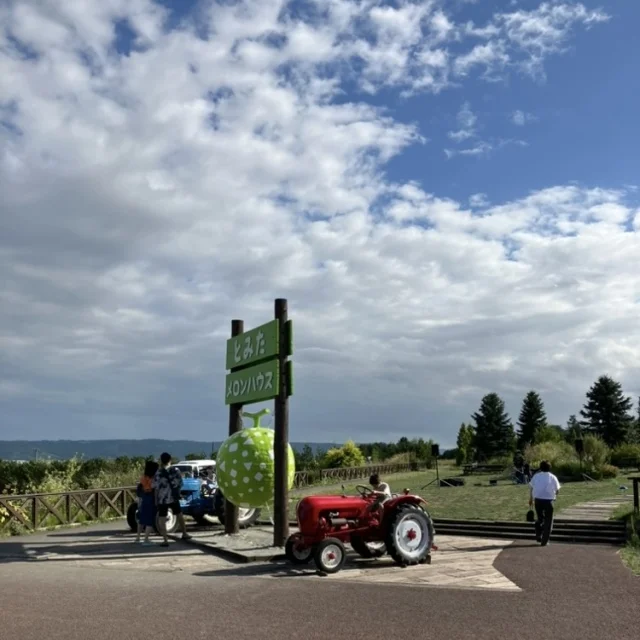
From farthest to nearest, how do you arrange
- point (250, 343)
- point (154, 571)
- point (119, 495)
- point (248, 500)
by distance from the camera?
point (119, 495) → point (250, 343) → point (248, 500) → point (154, 571)

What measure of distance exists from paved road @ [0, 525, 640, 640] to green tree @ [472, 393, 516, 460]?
62.4 metres

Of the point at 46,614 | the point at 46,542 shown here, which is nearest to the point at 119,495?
the point at 46,542

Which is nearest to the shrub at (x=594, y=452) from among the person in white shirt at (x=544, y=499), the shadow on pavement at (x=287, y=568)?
the person in white shirt at (x=544, y=499)

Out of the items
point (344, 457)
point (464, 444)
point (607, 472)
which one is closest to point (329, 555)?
point (607, 472)

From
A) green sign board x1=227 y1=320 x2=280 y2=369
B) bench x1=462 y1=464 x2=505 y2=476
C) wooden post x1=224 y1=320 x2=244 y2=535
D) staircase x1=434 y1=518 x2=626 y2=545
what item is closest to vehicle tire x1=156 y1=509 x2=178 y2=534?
wooden post x1=224 y1=320 x2=244 y2=535

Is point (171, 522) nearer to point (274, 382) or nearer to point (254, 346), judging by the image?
point (254, 346)

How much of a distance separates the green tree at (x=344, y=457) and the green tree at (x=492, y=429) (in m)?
27.1

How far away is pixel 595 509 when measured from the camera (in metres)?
18.1

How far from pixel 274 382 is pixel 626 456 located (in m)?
27.3

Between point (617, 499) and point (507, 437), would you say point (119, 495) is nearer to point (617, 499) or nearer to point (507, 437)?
point (617, 499)

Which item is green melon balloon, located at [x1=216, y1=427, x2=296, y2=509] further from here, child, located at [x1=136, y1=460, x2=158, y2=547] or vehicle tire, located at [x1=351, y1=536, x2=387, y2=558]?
vehicle tire, located at [x1=351, y1=536, x2=387, y2=558]

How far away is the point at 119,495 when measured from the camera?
21781 mm

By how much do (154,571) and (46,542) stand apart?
561cm

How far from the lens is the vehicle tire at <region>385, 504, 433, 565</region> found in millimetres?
11570
